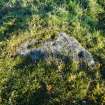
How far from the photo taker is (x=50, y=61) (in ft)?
47.2

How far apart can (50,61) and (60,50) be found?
76 cm

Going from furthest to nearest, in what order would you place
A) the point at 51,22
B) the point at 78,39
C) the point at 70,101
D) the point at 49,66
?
the point at 51,22 < the point at 78,39 < the point at 49,66 < the point at 70,101

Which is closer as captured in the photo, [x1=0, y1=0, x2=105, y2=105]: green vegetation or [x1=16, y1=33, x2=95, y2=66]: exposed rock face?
[x1=0, y1=0, x2=105, y2=105]: green vegetation

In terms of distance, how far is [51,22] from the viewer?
1723cm

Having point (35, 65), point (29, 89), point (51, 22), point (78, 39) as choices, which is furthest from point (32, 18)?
point (29, 89)

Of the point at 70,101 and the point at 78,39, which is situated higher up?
the point at 78,39

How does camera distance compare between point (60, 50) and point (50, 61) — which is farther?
point (60, 50)

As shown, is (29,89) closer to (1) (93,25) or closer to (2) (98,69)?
(2) (98,69)

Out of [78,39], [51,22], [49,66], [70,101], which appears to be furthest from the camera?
[51,22]

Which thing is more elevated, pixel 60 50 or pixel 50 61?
pixel 60 50

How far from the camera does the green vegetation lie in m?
13.0

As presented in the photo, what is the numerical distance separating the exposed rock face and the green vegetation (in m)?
0.34

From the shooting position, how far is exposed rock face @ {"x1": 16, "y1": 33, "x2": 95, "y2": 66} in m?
14.6

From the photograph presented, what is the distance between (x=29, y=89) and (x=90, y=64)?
9.80 feet
